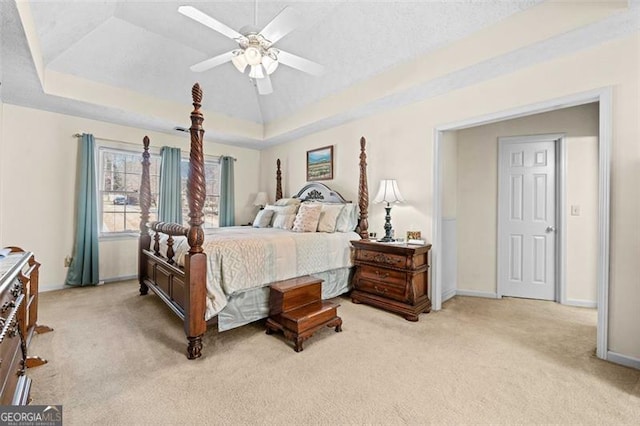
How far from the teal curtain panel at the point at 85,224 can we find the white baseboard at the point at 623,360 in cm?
586

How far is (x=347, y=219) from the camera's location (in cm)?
378

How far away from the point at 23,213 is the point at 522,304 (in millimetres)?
6589

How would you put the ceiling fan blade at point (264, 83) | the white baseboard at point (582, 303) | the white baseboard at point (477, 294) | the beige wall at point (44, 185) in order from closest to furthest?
1. the ceiling fan blade at point (264, 83)
2. the white baseboard at point (582, 303)
3. the beige wall at point (44, 185)
4. the white baseboard at point (477, 294)

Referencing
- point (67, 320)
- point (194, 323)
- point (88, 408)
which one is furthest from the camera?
point (67, 320)

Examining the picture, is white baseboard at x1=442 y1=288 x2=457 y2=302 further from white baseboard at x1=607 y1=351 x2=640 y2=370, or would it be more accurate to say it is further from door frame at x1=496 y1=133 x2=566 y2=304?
white baseboard at x1=607 y1=351 x2=640 y2=370

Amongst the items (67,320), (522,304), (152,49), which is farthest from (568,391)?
(152,49)

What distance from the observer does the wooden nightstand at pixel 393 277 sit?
118 inches

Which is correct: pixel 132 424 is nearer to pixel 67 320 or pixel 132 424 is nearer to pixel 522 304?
pixel 67 320

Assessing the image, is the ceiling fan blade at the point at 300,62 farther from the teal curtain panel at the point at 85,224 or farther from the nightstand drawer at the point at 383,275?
the teal curtain panel at the point at 85,224

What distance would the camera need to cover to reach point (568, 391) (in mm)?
1796

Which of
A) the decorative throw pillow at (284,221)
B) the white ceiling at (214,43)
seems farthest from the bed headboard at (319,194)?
the white ceiling at (214,43)

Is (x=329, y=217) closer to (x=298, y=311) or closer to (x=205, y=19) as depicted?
(x=298, y=311)

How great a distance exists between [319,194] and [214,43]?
8.28ft

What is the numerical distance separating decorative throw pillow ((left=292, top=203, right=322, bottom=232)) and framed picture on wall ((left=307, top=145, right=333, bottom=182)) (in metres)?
0.95
